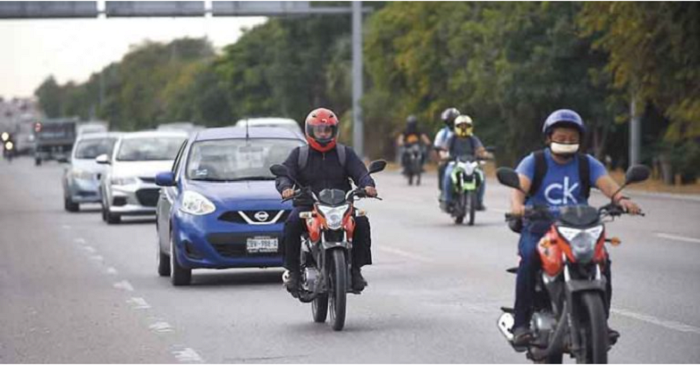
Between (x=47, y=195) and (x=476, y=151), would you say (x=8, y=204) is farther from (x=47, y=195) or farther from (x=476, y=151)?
(x=476, y=151)

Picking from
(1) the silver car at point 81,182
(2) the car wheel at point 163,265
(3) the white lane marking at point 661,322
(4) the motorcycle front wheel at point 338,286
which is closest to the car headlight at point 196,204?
(2) the car wheel at point 163,265

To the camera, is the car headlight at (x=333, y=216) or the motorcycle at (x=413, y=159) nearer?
the car headlight at (x=333, y=216)

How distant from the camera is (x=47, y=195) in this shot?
46594 mm

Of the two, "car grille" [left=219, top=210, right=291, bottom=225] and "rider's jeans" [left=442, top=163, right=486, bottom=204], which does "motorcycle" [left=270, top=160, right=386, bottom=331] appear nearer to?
"car grille" [left=219, top=210, right=291, bottom=225]

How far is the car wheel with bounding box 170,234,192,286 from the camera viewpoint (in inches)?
700

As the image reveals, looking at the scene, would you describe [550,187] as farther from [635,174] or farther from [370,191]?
[370,191]

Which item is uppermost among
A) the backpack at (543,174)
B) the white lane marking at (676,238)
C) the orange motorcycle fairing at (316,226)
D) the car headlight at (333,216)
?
the backpack at (543,174)

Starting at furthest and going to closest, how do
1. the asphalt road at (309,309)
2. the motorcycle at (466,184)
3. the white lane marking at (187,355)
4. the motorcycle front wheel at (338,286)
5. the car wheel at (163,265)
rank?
the motorcycle at (466,184) < the car wheel at (163,265) < the motorcycle front wheel at (338,286) < the asphalt road at (309,309) < the white lane marking at (187,355)

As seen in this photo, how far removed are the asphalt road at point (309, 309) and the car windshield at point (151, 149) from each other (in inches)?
165

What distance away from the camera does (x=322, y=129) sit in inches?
557

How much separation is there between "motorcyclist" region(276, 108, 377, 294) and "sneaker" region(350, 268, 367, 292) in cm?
1

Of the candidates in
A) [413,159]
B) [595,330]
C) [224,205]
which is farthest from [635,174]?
[413,159]

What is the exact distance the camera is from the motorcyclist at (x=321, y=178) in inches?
550

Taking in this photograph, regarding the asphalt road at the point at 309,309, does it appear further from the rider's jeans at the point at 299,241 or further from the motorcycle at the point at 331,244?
the rider's jeans at the point at 299,241
